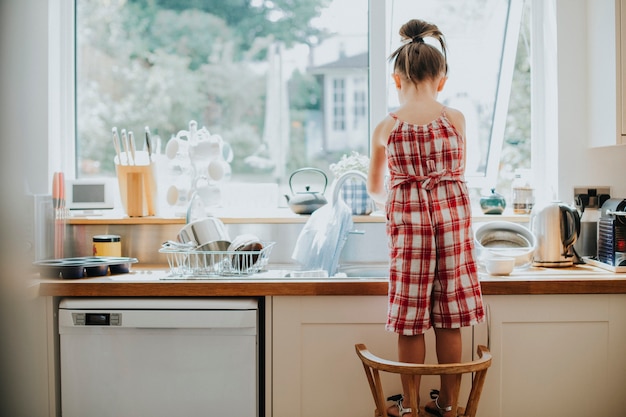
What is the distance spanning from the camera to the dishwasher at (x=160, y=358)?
6.19ft

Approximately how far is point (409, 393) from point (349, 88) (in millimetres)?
1558

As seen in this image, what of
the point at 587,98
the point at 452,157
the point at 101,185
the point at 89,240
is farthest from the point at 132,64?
the point at 587,98

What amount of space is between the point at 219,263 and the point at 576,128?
1481 mm

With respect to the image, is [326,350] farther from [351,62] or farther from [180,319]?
[351,62]

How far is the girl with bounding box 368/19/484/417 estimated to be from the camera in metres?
1.69

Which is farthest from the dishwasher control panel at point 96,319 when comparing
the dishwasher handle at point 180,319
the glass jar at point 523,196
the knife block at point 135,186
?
the glass jar at point 523,196

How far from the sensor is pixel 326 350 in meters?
1.92

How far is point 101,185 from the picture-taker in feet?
8.26

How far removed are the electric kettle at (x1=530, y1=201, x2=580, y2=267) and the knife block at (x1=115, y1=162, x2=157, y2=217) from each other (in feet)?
4.97

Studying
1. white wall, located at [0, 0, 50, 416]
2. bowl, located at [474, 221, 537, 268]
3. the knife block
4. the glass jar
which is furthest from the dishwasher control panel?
the glass jar

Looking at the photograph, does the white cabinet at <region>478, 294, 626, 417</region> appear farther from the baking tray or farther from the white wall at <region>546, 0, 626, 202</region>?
the baking tray

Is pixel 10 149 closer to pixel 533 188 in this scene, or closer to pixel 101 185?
pixel 101 185

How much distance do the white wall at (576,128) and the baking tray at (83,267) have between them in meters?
1.69

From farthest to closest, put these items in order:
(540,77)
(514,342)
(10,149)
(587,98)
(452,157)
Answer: (540,77), (587,98), (514,342), (452,157), (10,149)
